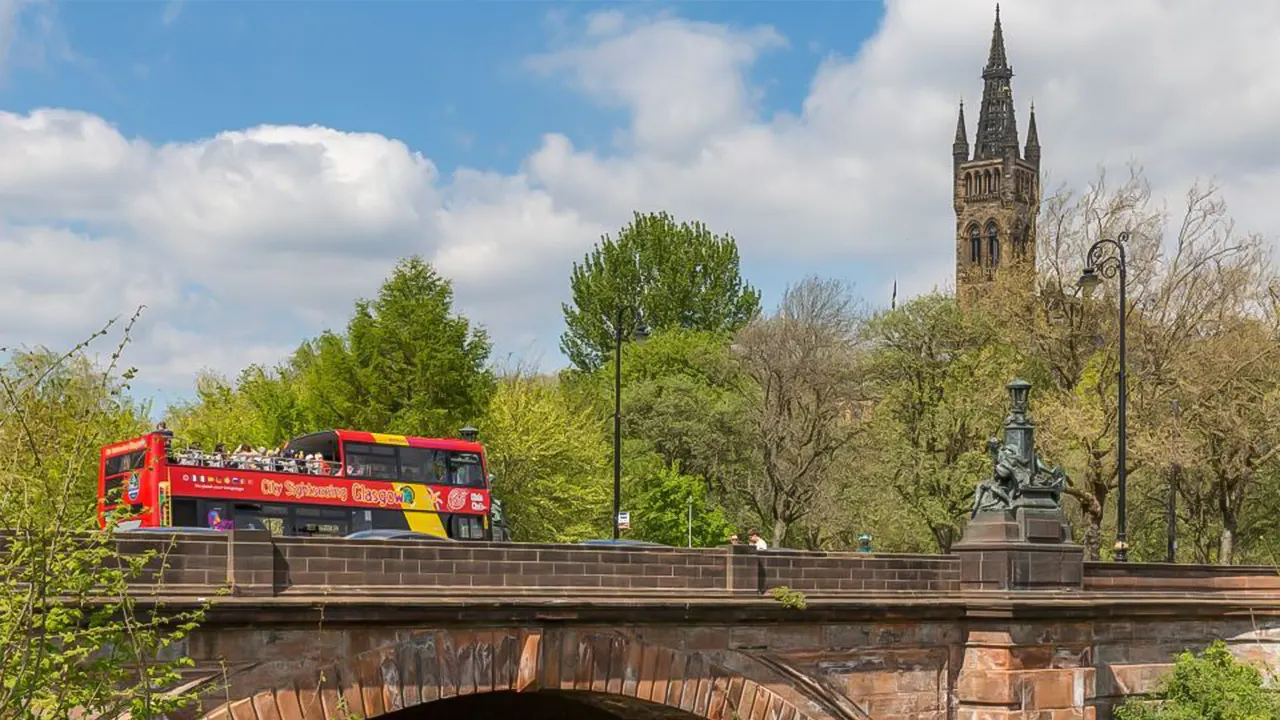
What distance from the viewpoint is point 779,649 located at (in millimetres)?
19219

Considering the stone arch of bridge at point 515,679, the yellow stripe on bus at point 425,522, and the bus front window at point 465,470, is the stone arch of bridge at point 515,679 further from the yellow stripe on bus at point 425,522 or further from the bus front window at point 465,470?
the bus front window at point 465,470

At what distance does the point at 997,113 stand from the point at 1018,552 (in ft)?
326

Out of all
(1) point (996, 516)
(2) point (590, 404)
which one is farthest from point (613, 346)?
(1) point (996, 516)

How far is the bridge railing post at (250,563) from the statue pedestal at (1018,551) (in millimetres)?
9940

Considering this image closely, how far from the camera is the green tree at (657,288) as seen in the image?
69.2 m

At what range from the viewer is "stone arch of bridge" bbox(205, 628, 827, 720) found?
15172 millimetres

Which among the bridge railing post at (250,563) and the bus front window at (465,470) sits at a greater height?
the bus front window at (465,470)

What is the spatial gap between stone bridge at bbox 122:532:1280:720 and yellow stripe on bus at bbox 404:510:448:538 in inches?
201

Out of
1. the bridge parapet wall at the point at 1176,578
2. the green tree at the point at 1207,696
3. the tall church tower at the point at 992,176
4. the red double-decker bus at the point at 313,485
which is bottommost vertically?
the green tree at the point at 1207,696

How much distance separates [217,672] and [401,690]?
206cm

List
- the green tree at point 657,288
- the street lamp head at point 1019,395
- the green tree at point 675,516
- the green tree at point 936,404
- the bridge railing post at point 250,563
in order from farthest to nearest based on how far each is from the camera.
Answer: the green tree at point 657,288
the green tree at point 675,516
the green tree at point 936,404
the street lamp head at point 1019,395
the bridge railing post at point 250,563

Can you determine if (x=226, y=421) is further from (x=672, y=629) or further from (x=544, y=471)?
(x=672, y=629)

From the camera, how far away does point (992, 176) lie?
115062 millimetres

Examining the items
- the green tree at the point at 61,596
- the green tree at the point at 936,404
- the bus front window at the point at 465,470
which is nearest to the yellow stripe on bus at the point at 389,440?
the bus front window at the point at 465,470
